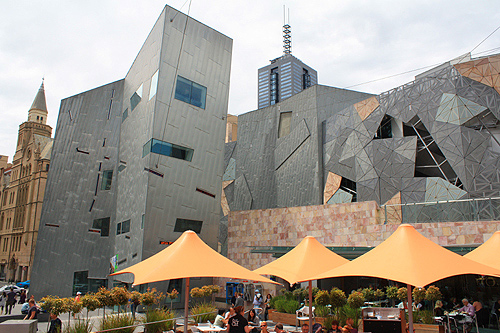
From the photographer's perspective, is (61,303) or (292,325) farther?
(292,325)

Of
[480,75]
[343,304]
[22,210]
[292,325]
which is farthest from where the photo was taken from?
[22,210]

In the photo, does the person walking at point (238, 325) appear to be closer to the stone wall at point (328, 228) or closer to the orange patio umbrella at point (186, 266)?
the orange patio umbrella at point (186, 266)

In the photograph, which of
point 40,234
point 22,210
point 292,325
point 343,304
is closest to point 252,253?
point 292,325

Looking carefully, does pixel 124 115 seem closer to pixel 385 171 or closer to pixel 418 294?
pixel 385 171

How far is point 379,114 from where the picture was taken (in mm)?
28375

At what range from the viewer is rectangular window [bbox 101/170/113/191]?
26844mm

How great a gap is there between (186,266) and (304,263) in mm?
3747

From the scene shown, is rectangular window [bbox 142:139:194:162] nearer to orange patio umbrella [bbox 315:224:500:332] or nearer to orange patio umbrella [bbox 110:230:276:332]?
orange patio umbrella [bbox 110:230:276:332]

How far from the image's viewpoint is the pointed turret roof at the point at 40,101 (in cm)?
7669

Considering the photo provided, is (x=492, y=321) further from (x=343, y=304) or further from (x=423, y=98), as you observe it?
(x=423, y=98)

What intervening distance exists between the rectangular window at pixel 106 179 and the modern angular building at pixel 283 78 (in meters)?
112

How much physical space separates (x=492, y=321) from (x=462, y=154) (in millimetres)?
12478

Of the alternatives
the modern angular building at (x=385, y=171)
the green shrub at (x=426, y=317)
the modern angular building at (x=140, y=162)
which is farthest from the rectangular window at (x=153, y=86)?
the green shrub at (x=426, y=317)

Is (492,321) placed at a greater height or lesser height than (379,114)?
lesser
